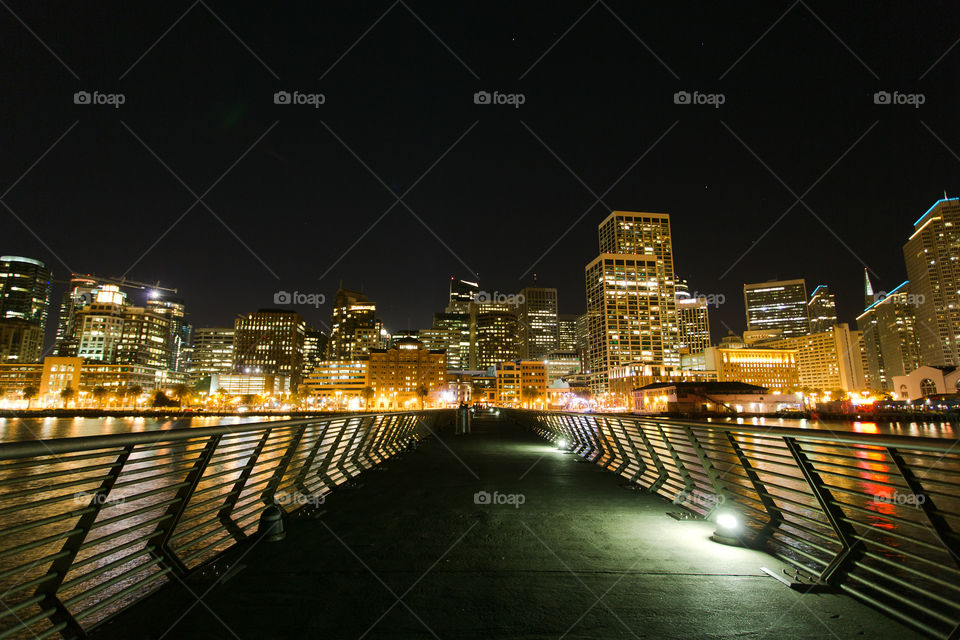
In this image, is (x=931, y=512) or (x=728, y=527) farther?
(x=728, y=527)

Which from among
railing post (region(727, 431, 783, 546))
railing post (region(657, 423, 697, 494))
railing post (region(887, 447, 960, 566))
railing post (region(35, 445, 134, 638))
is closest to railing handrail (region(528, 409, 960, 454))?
railing post (region(887, 447, 960, 566))

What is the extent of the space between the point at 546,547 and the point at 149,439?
458cm

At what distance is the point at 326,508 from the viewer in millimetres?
8016

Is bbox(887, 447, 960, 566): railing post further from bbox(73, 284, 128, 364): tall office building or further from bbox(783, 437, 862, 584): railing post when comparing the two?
bbox(73, 284, 128, 364): tall office building

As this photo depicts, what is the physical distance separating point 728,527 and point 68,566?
697cm

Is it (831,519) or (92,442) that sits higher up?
(92,442)

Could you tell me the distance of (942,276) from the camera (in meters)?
Result: 180

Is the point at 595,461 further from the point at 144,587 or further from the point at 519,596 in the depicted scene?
the point at 144,587

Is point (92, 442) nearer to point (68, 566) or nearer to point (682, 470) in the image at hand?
point (68, 566)

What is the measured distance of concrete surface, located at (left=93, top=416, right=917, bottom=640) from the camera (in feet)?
12.7

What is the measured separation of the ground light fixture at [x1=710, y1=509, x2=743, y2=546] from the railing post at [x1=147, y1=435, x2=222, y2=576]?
20.3 feet

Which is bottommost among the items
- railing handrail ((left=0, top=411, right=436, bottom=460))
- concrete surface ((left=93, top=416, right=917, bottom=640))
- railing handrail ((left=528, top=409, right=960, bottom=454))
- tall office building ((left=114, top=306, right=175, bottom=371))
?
concrete surface ((left=93, top=416, right=917, bottom=640))

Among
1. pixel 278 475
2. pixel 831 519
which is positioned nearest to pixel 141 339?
pixel 278 475

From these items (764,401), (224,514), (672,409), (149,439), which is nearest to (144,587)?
(224,514)
